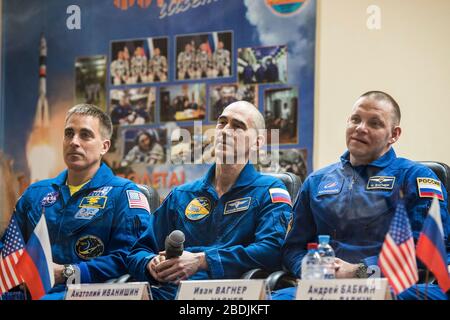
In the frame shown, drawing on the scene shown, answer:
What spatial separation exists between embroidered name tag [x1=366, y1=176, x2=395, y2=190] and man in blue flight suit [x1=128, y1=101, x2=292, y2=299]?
0.45 metres

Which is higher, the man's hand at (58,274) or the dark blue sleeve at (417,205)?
the dark blue sleeve at (417,205)

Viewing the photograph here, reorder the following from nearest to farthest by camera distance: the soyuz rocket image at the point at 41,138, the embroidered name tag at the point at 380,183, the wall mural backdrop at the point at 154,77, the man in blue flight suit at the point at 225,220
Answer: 1. the embroidered name tag at the point at 380,183
2. the man in blue flight suit at the point at 225,220
3. the wall mural backdrop at the point at 154,77
4. the soyuz rocket image at the point at 41,138

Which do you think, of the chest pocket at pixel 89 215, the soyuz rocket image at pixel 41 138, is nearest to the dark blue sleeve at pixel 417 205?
the chest pocket at pixel 89 215

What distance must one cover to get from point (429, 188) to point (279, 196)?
741 millimetres

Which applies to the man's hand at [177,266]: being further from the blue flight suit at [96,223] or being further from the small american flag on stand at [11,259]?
the small american flag on stand at [11,259]

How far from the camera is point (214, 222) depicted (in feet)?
12.0

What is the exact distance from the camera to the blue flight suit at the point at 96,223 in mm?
3777

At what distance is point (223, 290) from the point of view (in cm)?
279

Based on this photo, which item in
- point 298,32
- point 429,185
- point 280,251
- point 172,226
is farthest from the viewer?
point 298,32

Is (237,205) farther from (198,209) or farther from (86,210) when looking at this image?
(86,210)

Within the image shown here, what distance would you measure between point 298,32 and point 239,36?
1.48 ft

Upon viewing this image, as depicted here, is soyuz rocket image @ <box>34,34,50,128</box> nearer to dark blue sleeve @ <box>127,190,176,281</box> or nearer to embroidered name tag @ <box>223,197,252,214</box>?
dark blue sleeve @ <box>127,190,176,281</box>
